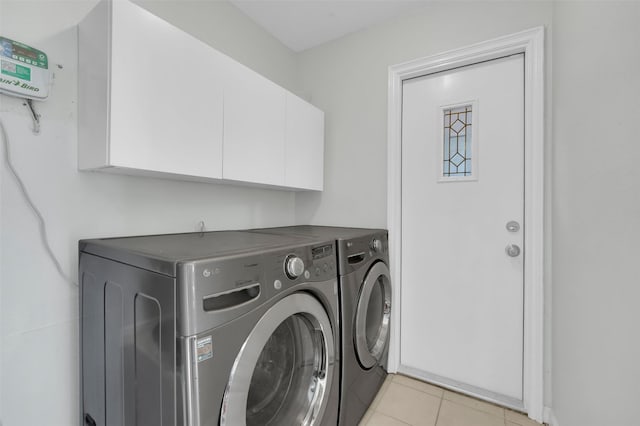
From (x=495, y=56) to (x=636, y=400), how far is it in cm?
174

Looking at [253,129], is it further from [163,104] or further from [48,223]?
[48,223]

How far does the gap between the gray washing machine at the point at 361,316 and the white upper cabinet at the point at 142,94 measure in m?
0.71

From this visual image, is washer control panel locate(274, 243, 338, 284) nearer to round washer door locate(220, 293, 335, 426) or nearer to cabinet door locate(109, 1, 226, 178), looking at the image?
round washer door locate(220, 293, 335, 426)

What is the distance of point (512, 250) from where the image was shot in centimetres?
162

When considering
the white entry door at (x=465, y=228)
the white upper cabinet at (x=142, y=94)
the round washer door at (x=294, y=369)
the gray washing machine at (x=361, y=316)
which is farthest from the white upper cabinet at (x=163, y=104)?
the white entry door at (x=465, y=228)

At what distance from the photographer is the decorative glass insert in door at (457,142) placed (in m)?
1.77

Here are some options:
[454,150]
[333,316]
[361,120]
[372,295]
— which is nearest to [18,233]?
[333,316]

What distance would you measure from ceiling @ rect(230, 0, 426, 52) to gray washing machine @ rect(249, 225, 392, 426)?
60.0 inches

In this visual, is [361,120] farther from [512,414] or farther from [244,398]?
[512,414]

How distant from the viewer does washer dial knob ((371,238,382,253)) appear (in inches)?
65.2

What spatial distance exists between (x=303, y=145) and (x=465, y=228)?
121 cm

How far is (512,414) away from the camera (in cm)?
157

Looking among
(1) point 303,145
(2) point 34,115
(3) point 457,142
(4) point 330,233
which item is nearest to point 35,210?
(2) point 34,115

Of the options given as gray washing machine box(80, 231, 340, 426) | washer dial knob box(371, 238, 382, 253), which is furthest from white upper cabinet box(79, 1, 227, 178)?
washer dial knob box(371, 238, 382, 253)
